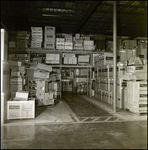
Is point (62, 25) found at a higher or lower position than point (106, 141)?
higher

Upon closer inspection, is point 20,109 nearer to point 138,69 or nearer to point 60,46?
point 138,69

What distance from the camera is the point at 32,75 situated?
955 cm

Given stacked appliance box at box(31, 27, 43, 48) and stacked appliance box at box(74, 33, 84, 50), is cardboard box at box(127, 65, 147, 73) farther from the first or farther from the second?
stacked appliance box at box(31, 27, 43, 48)

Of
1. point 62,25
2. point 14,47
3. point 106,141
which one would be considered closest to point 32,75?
point 14,47

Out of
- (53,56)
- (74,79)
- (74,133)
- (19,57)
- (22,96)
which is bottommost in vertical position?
(74,133)

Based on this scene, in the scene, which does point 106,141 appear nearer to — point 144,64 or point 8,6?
point 144,64

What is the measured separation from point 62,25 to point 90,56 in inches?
120

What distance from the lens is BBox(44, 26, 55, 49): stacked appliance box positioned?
11359mm

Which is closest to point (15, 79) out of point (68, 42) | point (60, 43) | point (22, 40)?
point (22, 40)

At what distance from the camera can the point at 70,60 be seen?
1222cm

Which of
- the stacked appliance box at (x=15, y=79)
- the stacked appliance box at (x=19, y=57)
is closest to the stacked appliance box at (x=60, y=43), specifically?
the stacked appliance box at (x=19, y=57)

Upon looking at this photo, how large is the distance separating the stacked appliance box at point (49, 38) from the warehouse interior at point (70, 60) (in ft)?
0.21

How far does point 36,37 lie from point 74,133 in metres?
8.29

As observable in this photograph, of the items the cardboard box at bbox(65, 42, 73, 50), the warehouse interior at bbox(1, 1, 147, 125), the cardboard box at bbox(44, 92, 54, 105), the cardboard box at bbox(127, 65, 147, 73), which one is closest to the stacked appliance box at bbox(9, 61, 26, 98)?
the warehouse interior at bbox(1, 1, 147, 125)
